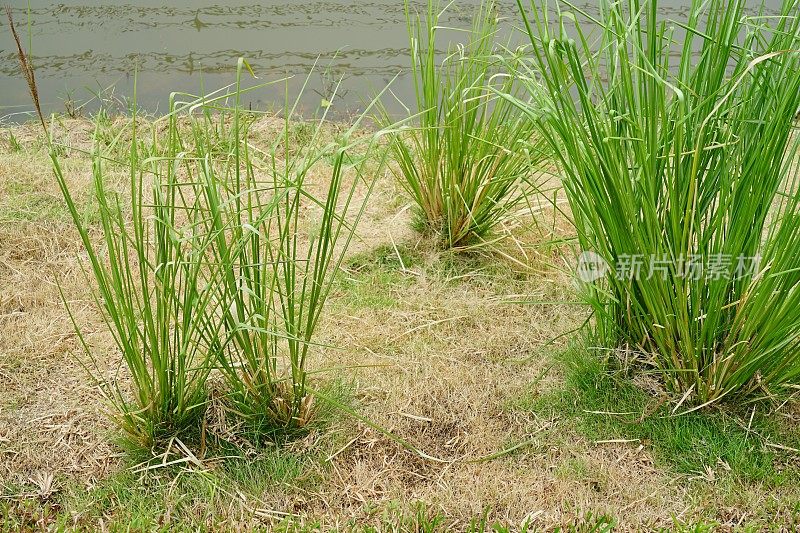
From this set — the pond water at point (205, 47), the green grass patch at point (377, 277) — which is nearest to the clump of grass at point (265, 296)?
the green grass patch at point (377, 277)

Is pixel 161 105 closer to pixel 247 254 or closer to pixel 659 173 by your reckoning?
pixel 247 254

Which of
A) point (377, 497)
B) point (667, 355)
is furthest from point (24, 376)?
point (667, 355)

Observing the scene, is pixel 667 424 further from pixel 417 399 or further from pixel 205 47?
pixel 205 47

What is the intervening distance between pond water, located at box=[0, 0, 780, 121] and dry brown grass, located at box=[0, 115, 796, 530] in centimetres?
195

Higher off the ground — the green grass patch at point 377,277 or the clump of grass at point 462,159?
the clump of grass at point 462,159

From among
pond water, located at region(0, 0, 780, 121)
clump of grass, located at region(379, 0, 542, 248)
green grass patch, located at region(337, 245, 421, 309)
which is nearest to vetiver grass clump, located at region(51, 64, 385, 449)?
green grass patch, located at region(337, 245, 421, 309)

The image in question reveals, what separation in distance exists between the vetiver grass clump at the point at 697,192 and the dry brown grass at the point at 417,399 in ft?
0.88

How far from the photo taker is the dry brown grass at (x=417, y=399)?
1692 mm

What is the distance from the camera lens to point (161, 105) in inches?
165

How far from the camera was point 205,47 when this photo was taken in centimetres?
482

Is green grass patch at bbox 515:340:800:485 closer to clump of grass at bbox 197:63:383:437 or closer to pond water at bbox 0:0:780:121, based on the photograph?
clump of grass at bbox 197:63:383:437

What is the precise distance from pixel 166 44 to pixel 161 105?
0.80 m

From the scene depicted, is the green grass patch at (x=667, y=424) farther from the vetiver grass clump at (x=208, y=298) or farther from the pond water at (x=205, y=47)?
the pond water at (x=205, y=47)

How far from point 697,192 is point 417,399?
740 millimetres
